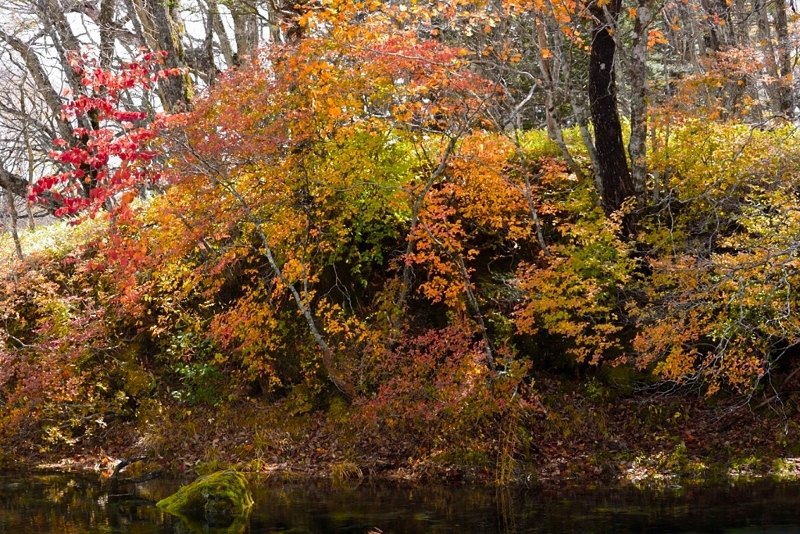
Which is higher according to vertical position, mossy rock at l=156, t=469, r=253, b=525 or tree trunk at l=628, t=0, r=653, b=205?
tree trunk at l=628, t=0, r=653, b=205

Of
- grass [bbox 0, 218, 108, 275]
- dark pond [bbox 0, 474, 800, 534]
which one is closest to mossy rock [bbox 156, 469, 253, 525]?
dark pond [bbox 0, 474, 800, 534]

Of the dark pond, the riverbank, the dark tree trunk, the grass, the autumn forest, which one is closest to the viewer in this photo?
the dark pond

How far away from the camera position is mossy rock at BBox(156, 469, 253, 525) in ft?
31.9

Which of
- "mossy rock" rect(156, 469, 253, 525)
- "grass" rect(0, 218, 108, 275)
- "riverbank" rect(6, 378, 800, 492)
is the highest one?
"grass" rect(0, 218, 108, 275)

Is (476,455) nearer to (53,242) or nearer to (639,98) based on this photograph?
(639,98)

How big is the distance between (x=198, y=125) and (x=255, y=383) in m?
5.16

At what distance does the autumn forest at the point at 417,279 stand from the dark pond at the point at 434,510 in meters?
1.13

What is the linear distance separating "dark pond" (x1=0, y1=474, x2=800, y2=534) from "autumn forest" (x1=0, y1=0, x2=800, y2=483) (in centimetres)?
113

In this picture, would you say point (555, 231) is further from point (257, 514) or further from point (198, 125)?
point (257, 514)

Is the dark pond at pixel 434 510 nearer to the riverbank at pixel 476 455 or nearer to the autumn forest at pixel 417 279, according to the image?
the riverbank at pixel 476 455

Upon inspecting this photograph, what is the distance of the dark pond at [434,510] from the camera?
8.71 m

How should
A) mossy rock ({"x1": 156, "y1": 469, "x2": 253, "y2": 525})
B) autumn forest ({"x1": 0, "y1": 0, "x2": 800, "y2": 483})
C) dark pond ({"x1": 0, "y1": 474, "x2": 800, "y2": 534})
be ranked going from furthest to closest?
autumn forest ({"x1": 0, "y1": 0, "x2": 800, "y2": 483}) < mossy rock ({"x1": 156, "y1": 469, "x2": 253, "y2": 525}) < dark pond ({"x1": 0, "y1": 474, "x2": 800, "y2": 534})

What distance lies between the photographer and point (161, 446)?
13617mm

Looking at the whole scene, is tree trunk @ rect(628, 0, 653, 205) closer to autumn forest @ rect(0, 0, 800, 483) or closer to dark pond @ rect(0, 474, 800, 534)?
autumn forest @ rect(0, 0, 800, 483)
